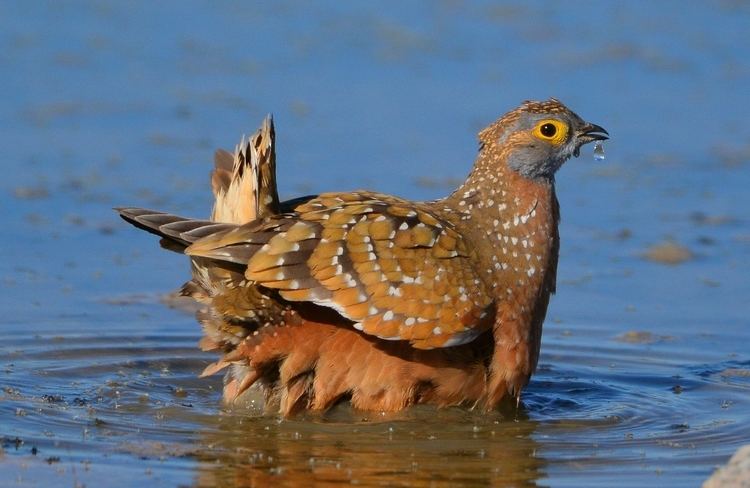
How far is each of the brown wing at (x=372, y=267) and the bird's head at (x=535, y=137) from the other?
2.77 ft

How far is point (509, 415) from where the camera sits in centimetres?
1004

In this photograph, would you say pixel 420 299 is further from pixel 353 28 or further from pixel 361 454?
pixel 353 28

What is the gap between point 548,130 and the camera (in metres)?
10.2

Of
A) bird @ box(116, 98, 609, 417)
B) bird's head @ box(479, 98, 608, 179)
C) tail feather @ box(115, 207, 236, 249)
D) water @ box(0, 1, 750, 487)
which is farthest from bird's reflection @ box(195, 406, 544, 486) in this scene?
bird's head @ box(479, 98, 608, 179)

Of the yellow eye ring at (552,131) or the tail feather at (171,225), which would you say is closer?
the tail feather at (171,225)

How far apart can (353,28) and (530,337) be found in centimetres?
1031

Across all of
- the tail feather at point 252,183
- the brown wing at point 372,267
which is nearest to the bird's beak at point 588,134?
the brown wing at point 372,267

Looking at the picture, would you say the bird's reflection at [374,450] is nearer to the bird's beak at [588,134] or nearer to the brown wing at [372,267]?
the brown wing at [372,267]

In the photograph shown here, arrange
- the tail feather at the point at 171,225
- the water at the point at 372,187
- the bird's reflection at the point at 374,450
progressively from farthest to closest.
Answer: the tail feather at the point at 171,225
the water at the point at 372,187
the bird's reflection at the point at 374,450

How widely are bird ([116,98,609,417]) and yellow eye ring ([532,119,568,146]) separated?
0.44 metres

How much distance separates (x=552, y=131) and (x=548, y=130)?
1.1 inches

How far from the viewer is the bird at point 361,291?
930cm

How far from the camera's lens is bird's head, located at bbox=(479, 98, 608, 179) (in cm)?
1020

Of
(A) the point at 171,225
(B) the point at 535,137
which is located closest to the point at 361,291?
(A) the point at 171,225
